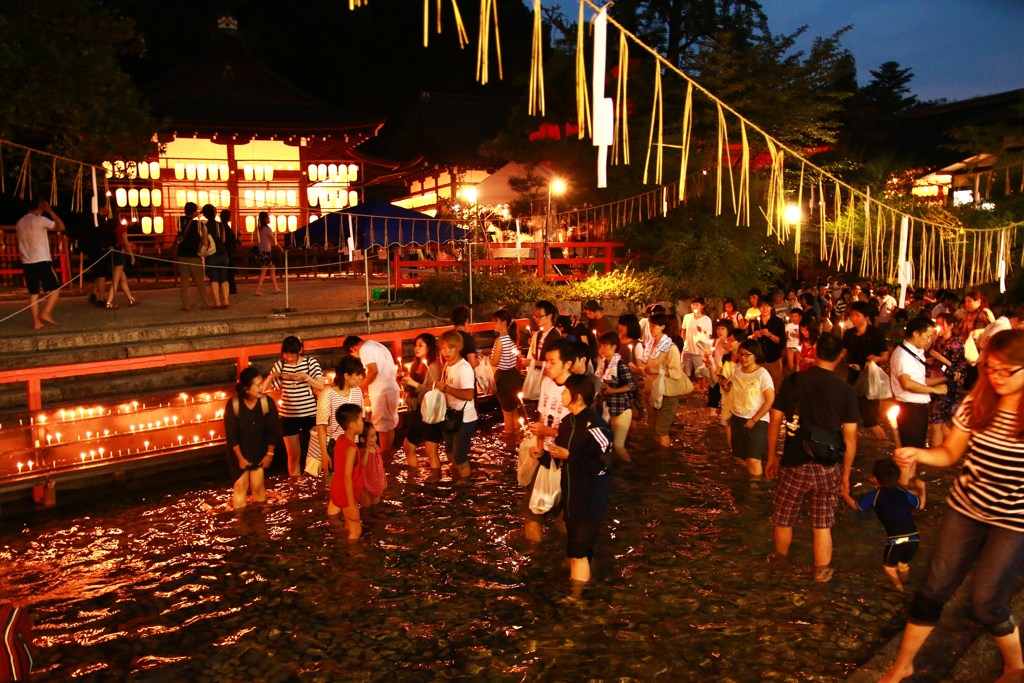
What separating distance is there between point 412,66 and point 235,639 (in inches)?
1883

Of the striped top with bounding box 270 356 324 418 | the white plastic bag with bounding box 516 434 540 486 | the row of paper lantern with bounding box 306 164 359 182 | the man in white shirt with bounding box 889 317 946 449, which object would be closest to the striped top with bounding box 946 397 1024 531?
the white plastic bag with bounding box 516 434 540 486

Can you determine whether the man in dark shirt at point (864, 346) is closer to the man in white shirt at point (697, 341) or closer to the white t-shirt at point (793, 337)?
the man in white shirt at point (697, 341)

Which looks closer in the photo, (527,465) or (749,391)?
(527,465)

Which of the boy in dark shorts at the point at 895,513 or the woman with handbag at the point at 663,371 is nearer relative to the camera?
the boy in dark shorts at the point at 895,513

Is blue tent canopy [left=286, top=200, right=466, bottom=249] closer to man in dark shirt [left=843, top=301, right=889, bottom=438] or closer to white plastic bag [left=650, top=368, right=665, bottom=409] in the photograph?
white plastic bag [left=650, top=368, right=665, bottom=409]

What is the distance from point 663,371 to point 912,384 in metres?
3.01

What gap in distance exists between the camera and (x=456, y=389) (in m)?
7.91

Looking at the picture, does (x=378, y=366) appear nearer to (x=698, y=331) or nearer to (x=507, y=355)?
(x=507, y=355)

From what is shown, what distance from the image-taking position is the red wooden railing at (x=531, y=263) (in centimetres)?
1828

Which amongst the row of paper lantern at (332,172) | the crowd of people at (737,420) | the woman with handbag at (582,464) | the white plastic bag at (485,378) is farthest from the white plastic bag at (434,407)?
the row of paper lantern at (332,172)

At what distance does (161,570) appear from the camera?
6.11 meters

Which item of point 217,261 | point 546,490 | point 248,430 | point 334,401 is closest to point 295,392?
point 334,401

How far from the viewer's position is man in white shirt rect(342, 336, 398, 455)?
822cm

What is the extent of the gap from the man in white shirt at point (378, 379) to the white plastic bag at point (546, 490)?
2837mm
